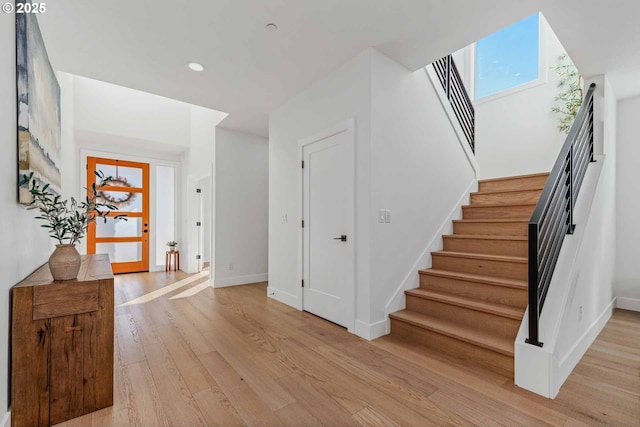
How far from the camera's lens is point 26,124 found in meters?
1.72

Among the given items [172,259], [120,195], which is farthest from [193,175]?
[172,259]

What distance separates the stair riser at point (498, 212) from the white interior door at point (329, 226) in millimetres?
1724

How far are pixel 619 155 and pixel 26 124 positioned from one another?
5.81m

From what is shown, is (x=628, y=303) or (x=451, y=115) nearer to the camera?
(x=628, y=303)

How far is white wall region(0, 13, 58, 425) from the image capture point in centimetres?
138

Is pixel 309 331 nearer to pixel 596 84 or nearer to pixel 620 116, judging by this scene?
pixel 596 84

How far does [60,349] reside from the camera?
1.56 meters

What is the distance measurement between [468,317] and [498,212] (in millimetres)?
1494

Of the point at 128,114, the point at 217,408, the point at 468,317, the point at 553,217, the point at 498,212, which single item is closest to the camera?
the point at 217,408

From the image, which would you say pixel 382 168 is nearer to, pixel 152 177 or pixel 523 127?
pixel 523 127

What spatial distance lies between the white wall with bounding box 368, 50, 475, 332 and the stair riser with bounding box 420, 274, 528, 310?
0.18 meters

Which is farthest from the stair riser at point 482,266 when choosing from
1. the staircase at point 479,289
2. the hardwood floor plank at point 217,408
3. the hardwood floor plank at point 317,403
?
the hardwood floor plank at point 217,408

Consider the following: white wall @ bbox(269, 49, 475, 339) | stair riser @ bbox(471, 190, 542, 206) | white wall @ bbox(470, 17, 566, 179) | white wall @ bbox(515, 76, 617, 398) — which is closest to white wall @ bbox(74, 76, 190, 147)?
white wall @ bbox(269, 49, 475, 339)

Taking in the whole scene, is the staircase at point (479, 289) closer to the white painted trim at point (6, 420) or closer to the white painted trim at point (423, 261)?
the white painted trim at point (423, 261)
